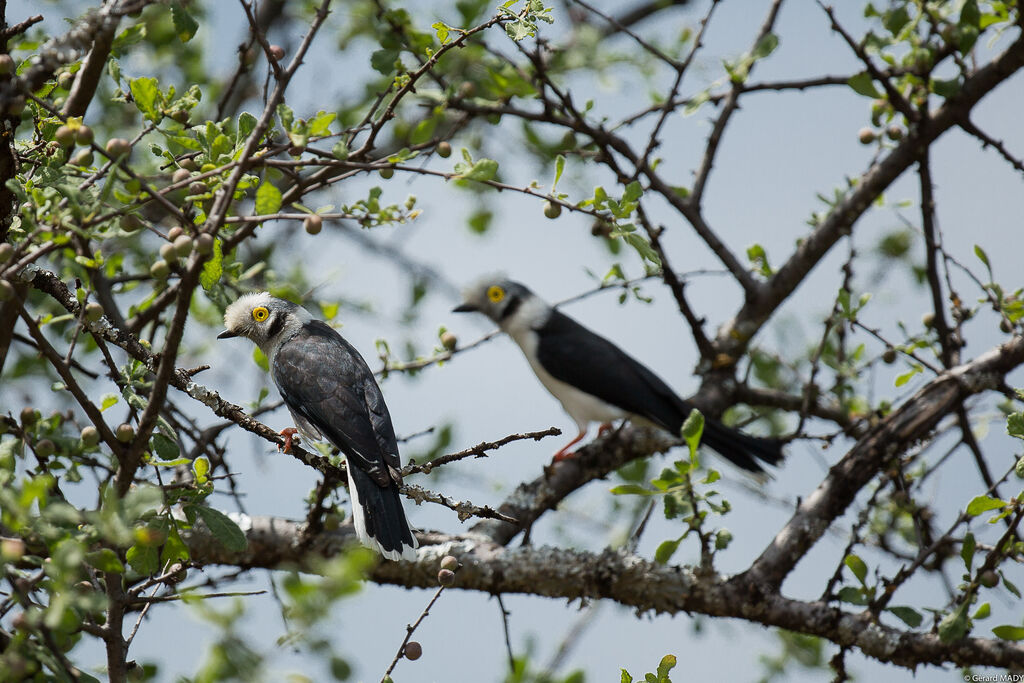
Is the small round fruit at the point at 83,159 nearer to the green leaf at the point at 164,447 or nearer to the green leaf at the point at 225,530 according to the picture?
the green leaf at the point at 164,447

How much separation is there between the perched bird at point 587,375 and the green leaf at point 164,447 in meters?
2.89

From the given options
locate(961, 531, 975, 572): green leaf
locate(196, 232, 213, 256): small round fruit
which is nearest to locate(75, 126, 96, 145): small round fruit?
locate(196, 232, 213, 256): small round fruit

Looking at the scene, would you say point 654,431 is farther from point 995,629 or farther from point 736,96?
point 995,629

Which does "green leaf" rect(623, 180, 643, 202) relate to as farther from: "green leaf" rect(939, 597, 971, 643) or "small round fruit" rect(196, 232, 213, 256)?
"green leaf" rect(939, 597, 971, 643)

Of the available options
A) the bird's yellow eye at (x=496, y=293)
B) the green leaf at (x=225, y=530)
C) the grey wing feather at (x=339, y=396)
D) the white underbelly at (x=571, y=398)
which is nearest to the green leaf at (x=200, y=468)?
the green leaf at (x=225, y=530)

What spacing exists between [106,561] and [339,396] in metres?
1.99

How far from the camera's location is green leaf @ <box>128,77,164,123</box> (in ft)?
9.14

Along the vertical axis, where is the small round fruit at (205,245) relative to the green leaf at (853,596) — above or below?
below

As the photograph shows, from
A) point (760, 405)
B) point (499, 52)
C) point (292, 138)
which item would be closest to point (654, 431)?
point (760, 405)

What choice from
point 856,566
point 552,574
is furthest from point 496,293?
point 856,566

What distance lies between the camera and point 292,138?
2.58 meters

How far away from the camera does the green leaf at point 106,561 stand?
203 cm

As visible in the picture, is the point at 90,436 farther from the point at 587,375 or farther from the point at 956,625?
the point at 587,375

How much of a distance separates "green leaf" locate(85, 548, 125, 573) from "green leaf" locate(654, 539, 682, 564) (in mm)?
2257
